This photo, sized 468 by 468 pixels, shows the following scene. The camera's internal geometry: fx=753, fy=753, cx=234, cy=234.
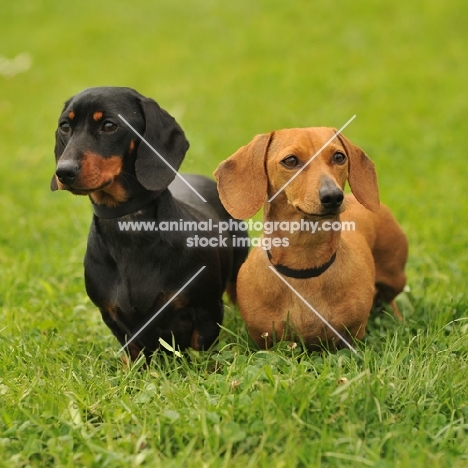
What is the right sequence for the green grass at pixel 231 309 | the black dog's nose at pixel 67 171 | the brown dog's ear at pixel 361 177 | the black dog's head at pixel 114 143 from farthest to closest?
the brown dog's ear at pixel 361 177, the black dog's head at pixel 114 143, the black dog's nose at pixel 67 171, the green grass at pixel 231 309

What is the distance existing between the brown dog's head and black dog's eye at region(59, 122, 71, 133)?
74 cm

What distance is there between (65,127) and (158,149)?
17.8 inches

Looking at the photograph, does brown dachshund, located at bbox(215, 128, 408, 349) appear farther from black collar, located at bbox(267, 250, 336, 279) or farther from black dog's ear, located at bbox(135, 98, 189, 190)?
black dog's ear, located at bbox(135, 98, 189, 190)

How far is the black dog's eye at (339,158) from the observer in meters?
3.44

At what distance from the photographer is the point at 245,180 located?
354cm

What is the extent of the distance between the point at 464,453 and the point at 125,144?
198 cm

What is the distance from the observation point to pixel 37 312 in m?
4.48

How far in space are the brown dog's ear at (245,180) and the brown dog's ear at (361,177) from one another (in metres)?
0.40

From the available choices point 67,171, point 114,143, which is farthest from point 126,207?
point 67,171

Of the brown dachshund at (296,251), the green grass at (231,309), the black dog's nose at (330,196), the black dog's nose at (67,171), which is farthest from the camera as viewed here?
the brown dachshund at (296,251)

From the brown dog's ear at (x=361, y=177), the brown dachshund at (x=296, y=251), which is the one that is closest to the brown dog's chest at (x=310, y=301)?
the brown dachshund at (x=296, y=251)

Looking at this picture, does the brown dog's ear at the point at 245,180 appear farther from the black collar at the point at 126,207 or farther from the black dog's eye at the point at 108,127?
the black dog's eye at the point at 108,127

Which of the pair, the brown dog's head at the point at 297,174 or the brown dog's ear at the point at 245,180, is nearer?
the brown dog's head at the point at 297,174

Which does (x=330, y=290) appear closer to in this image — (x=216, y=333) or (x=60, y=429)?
(x=216, y=333)
